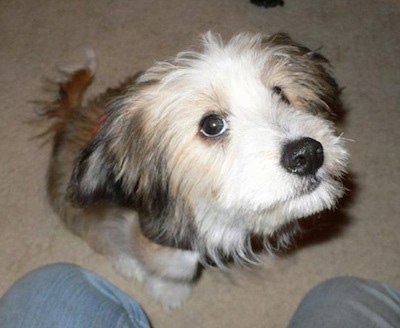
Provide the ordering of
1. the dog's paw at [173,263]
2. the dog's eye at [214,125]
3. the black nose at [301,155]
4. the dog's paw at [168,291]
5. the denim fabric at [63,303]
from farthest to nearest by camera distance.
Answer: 1. the dog's paw at [168,291]
2. the dog's paw at [173,263]
3. the denim fabric at [63,303]
4. the dog's eye at [214,125]
5. the black nose at [301,155]

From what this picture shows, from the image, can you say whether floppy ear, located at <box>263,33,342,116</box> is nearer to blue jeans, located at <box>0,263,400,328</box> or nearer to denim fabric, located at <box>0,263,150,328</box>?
blue jeans, located at <box>0,263,400,328</box>

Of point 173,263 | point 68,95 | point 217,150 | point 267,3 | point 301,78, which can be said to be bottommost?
point 173,263

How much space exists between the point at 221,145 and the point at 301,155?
214 mm

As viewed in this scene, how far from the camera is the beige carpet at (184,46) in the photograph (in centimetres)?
196

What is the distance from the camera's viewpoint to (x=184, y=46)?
7.78 ft

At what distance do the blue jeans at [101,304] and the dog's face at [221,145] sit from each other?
240mm

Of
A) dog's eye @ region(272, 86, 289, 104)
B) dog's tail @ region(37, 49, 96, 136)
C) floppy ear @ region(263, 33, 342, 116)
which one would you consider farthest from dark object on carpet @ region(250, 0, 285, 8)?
dog's eye @ region(272, 86, 289, 104)

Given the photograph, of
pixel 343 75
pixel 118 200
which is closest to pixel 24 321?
pixel 118 200

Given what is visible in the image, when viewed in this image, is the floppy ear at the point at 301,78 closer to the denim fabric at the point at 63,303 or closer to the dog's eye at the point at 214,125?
the dog's eye at the point at 214,125

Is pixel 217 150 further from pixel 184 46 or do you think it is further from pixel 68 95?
pixel 184 46

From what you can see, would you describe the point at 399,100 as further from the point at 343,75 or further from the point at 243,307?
the point at 243,307

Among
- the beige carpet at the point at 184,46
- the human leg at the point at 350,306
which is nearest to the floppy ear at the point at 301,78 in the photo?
the human leg at the point at 350,306

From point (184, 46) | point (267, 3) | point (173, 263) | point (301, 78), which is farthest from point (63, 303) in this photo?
point (267, 3)

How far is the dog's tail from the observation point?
1.86m
